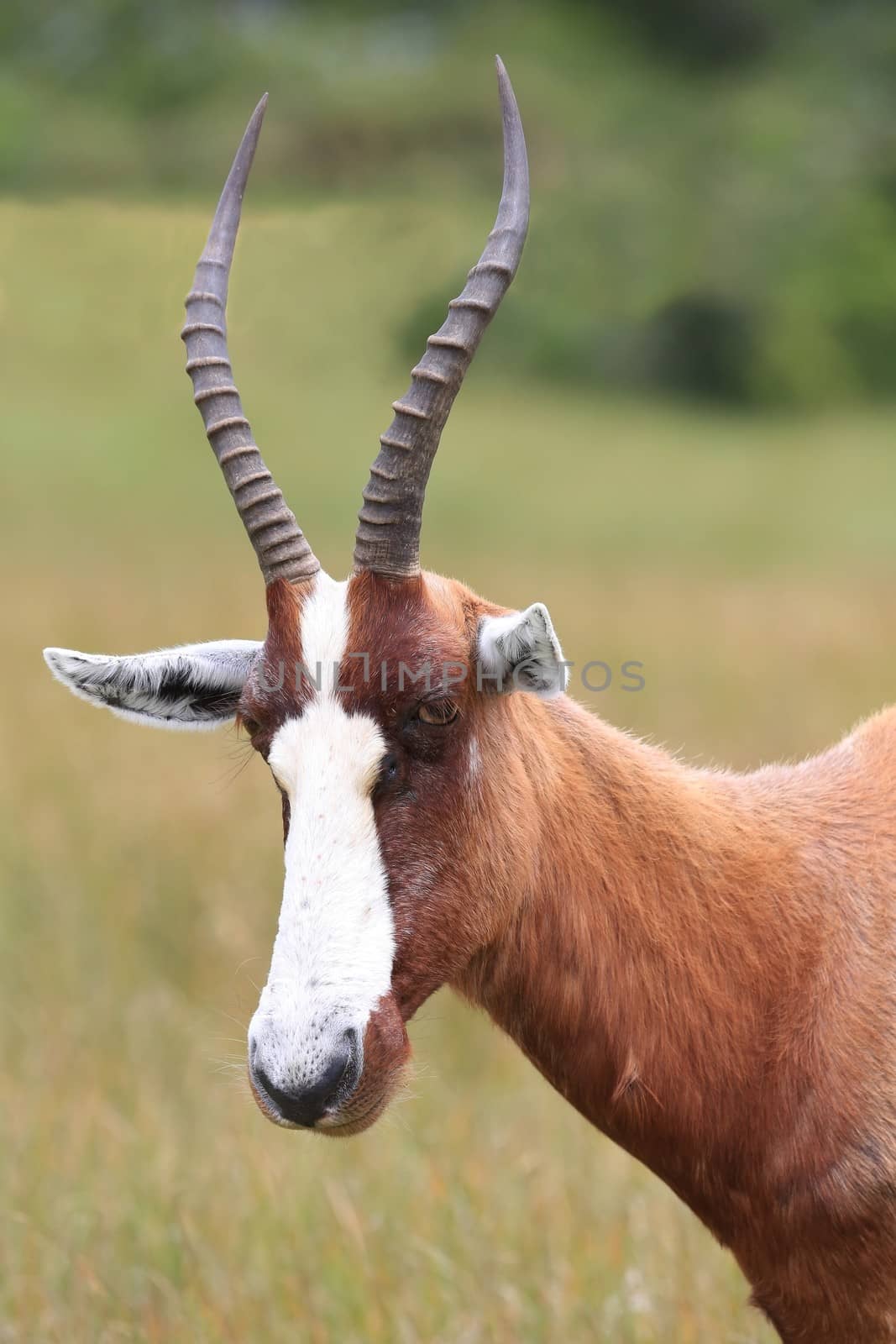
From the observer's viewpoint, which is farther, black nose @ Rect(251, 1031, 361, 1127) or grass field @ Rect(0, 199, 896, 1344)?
grass field @ Rect(0, 199, 896, 1344)

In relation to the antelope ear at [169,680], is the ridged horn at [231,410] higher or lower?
higher

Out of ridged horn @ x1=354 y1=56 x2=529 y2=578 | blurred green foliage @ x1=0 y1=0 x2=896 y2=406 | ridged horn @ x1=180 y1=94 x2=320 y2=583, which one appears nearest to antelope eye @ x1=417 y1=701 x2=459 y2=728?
ridged horn @ x1=354 y1=56 x2=529 y2=578

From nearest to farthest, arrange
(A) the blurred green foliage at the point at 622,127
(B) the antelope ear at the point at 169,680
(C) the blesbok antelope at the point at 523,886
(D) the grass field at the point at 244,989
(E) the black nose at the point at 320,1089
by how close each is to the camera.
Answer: (E) the black nose at the point at 320,1089, (C) the blesbok antelope at the point at 523,886, (B) the antelope ear at the point at 169,680, (D) the grass field at the point at 244,989, (A) the blurred green foliage at the point at 622,127

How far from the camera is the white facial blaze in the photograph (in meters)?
2.72

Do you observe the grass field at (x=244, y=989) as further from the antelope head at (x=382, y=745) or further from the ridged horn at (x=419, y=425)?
the ridged horn at (x=419, y=425)

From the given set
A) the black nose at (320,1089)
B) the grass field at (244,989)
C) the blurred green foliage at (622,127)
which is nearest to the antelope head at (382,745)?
the black nose at (320,1089)

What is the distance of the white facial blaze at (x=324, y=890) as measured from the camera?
272 centimetres

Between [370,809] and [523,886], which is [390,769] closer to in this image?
[370,809]

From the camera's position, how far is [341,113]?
4394 centimetres

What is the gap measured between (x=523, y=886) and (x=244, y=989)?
13.9 ft

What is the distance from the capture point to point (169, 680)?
3412 mm

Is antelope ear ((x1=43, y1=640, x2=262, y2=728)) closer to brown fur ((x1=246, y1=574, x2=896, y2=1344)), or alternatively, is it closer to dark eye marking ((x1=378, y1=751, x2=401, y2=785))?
brown fur ((x1=246, y1=574, x2=896, y2=1344))

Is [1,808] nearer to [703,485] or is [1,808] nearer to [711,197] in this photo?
[703,485]

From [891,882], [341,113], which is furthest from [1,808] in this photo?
[341,113]
